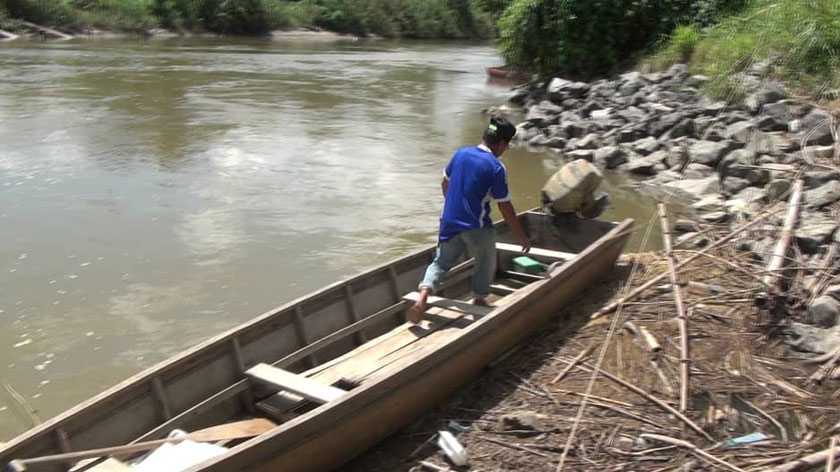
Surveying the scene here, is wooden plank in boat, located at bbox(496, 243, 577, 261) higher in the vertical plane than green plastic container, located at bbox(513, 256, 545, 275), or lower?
higher

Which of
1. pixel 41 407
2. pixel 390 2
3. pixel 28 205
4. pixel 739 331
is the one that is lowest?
pixel 739 331

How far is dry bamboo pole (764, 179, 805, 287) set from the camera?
5742 millimetres

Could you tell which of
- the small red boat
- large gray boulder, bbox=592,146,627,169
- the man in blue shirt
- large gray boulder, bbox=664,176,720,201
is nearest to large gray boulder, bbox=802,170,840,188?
large gray boulder, bbox=664,176,720,201

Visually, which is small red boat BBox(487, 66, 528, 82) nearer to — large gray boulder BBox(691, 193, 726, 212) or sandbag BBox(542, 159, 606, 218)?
large gray boulder BBox(691, 193, 726, 212)

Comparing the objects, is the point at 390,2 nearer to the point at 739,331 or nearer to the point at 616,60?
the point at 616,60

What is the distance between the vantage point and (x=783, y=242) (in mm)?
6047

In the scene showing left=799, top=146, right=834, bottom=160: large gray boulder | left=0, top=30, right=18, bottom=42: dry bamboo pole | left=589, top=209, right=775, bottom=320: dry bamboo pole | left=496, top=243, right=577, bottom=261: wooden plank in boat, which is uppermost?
left=0, top=30, right=18, bottom=42: dry bamboo pole

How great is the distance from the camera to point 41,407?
5.13 metres

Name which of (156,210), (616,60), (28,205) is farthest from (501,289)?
(616,60)

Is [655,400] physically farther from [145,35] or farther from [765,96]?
[145,35]

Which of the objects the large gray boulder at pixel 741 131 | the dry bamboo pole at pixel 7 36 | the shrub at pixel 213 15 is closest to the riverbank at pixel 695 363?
the large gray boulder at pixel 741 131

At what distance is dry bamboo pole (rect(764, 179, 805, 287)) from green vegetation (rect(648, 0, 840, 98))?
3491 mm

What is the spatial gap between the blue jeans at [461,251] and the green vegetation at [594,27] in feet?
38.5

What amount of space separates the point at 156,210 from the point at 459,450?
6411mm
